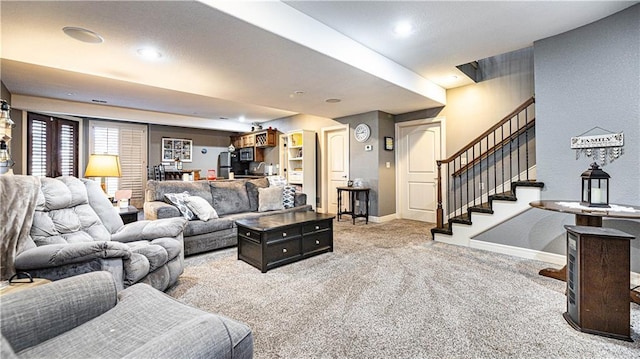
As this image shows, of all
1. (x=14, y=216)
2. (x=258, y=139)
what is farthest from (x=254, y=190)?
(x=258, y=139)

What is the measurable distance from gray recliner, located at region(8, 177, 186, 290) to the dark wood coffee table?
2.40ft

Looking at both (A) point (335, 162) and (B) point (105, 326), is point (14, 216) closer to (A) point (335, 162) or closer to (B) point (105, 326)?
(B) point (105, 326)

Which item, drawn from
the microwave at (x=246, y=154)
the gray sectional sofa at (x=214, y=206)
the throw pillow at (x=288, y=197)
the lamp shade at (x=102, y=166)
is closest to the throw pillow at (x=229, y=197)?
the gray sectional sofa at (x=214, y=206)

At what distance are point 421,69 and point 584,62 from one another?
1841 millimetres

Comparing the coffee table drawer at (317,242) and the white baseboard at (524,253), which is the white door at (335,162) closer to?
the coffee table drawer at (317,242)

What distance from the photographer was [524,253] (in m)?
3.44

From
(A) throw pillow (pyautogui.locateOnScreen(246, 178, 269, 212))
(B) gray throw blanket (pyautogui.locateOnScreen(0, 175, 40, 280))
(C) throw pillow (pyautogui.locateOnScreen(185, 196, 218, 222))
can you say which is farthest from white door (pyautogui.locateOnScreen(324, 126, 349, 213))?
(B) gray throw blanket (pyautogui.locateOnScreen(0, 175, 40, 280))

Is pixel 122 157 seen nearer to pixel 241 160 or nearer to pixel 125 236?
pixel 241 160

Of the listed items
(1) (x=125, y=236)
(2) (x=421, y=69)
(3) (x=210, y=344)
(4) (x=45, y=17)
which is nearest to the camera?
(3) (x=210, y=344)

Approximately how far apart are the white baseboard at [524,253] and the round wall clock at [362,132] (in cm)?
284

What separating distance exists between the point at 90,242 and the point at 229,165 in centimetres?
730

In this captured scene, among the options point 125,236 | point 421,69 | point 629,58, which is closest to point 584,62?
point 629,58

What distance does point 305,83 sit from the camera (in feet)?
12.9

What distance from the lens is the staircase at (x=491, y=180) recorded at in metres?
3.60
